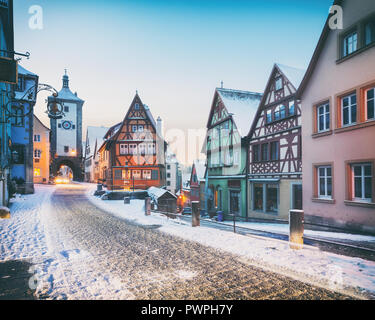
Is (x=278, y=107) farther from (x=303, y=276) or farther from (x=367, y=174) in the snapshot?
(x=303, y=276)

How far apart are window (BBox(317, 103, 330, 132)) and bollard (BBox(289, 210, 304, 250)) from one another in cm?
558

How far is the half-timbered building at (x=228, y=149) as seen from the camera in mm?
18156

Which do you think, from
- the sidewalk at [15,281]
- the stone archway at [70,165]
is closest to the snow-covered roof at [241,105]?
the sidewalk at [15,281]

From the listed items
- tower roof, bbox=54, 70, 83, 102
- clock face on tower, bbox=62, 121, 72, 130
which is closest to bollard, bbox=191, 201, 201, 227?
clock face on tower, bbox=62, 121, 72, 130

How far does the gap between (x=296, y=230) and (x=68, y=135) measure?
4896 cm

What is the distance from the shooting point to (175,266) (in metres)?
5.51

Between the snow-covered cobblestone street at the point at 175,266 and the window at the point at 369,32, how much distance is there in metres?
7.78

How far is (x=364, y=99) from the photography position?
9.01 metres

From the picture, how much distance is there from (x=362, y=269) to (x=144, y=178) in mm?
27419

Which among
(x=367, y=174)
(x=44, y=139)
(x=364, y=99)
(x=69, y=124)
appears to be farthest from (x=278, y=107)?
(x=69, y=124)

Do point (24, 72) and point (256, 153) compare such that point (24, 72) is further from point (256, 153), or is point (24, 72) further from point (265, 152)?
point (265, 152)

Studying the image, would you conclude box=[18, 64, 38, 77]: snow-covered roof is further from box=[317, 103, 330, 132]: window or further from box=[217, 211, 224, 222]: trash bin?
box=[317, 103, 330, 132]: window

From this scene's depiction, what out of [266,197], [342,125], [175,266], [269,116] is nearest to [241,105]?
[269,116]

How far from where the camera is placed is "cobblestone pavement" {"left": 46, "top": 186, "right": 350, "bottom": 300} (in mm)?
4207
